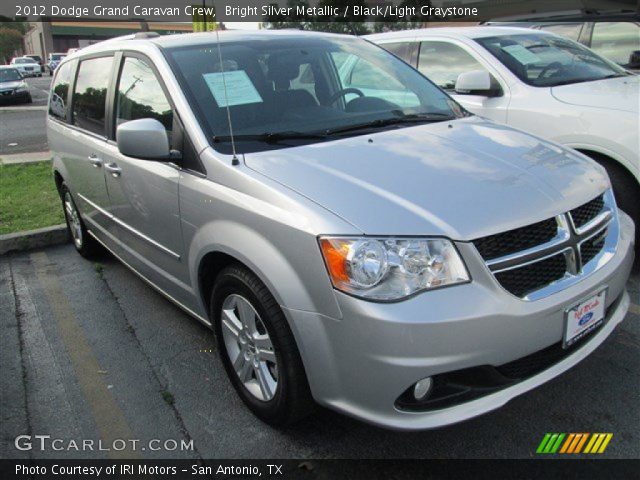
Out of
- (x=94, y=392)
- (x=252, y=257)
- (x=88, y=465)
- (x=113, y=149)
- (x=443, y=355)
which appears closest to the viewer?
(x=443, y=355)

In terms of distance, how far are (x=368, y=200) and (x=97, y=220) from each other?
2.83m

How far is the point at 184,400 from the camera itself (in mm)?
2965

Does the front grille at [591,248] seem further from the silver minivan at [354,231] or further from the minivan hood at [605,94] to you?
the minivan hood at [605,94]

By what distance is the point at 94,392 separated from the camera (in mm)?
3094

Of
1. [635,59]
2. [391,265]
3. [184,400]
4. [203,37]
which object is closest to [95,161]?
[203,37]

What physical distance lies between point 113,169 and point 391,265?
2.29 meters

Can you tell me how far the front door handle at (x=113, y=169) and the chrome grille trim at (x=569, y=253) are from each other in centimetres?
245

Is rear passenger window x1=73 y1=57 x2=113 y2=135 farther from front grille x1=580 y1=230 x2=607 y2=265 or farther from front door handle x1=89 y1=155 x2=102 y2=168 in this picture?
front grille x1=580 y1=230 x2=607 y2=265

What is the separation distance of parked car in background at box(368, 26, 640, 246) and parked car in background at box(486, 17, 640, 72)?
72.2 inches

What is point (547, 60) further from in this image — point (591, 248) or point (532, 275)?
point (532, 275)

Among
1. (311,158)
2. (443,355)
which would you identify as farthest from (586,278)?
(311,158)

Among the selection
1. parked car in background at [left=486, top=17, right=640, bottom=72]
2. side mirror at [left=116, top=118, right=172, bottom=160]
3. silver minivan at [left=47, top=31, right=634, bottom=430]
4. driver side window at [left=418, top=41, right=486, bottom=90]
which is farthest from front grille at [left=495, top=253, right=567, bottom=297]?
parked car in background at [left=486, top=17, right=640, bottom=72]

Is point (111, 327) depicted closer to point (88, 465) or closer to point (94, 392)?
point (94, 392)

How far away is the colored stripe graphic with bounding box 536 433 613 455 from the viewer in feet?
7.98
